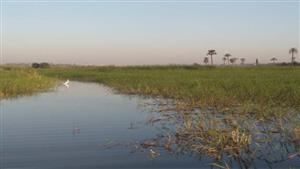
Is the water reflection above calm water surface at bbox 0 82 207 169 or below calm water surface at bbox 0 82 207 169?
above

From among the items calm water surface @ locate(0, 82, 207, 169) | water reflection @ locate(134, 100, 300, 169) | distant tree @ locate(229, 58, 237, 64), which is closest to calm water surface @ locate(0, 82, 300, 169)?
calm water surface @ locate(0, 82, 207, 169)

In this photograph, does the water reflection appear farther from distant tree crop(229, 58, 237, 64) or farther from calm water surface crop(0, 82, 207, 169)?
distant tree crop(229, 58, 237, 64)

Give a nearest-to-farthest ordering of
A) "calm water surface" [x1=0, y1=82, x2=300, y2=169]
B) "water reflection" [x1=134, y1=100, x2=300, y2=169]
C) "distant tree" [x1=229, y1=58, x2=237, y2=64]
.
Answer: "water reflection" [x1=134, y1=100, x2=300, y2=169] < "calm water surface" [x1=0, y1=82, x2=300, y2=169] < "distant tree" [x1=229, y1=58, x2=237, y2=64]

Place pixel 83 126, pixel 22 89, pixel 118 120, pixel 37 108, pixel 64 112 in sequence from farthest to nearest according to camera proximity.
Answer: pixel 22 89 → pixel 37 108 → pixel 64 112 → pixel 118 120 → pixel 83 126

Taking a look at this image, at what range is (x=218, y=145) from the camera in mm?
7387

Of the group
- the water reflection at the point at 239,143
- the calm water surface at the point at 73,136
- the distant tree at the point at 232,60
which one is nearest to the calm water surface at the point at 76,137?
the calm water surface at the point at 73,136

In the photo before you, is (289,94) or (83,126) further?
(289,94)

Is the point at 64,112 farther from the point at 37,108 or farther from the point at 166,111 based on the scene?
the point at 166,111

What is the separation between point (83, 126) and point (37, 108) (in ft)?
16.8

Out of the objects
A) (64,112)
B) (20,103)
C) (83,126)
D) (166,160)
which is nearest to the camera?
(166,160)

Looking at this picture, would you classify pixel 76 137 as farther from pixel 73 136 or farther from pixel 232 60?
pixel 232 60

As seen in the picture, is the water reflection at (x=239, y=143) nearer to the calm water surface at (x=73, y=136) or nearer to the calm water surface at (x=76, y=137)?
the calm water surface at (x=76, y=137)

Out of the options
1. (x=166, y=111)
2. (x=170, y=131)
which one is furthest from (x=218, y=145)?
(x=166, y=111)

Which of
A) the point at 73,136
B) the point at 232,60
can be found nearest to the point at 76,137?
the point at 73,136
